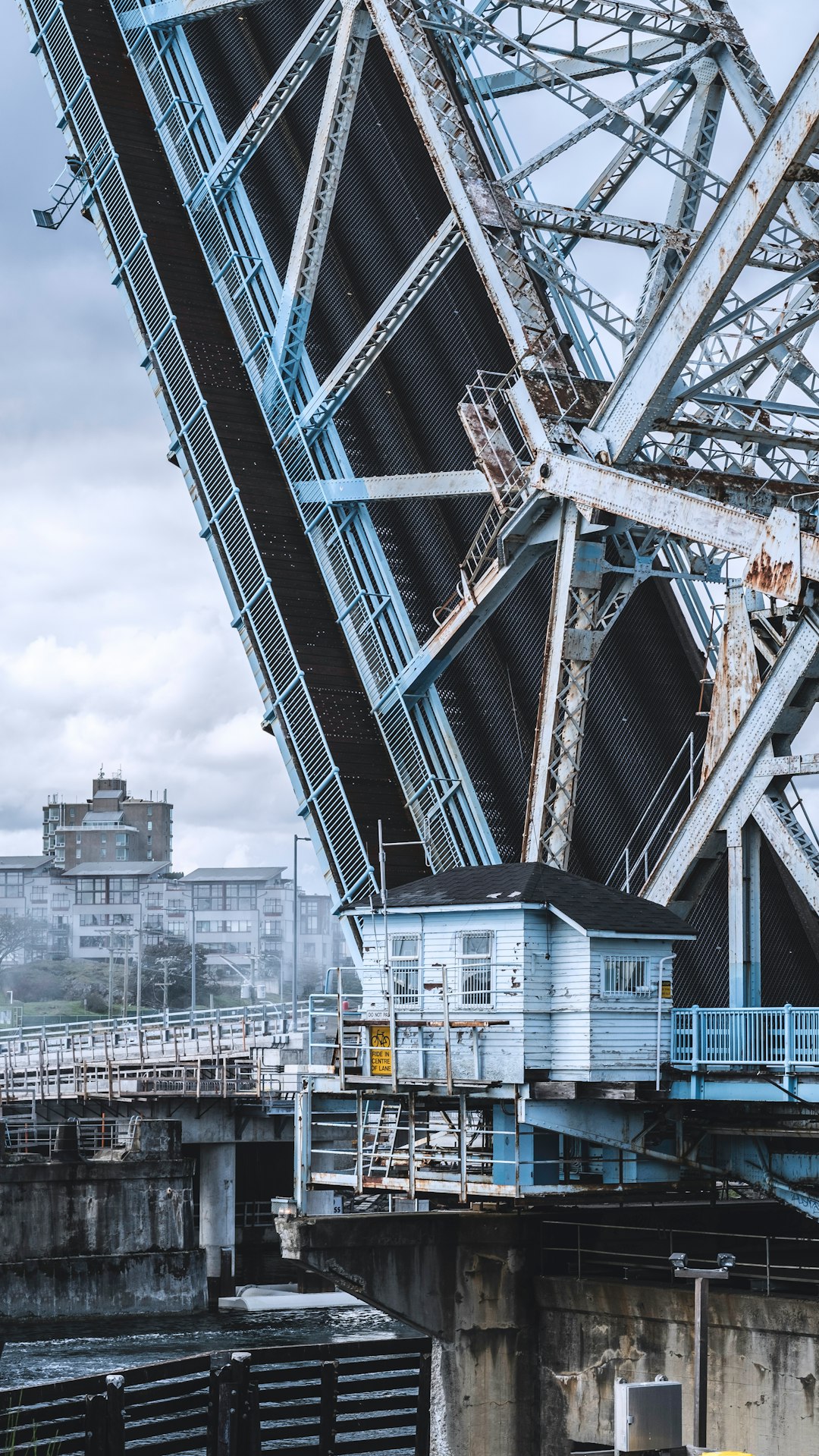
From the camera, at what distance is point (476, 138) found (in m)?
35.2

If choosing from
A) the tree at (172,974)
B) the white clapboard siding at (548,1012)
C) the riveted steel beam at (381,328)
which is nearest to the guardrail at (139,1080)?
the riveted steel beam at (381,328)

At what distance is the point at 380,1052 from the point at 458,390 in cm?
1505

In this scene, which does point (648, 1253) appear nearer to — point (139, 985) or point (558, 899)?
point (558, 899)

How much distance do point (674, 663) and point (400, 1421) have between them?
18510mm

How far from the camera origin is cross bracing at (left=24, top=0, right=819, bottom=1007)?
1040 inches

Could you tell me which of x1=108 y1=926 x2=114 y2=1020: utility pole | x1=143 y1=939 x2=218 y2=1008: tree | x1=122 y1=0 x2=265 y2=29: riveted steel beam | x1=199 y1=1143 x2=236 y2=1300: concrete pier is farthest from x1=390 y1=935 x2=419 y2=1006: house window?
x1=143 y1=939 x2=218 y2=1008: tree

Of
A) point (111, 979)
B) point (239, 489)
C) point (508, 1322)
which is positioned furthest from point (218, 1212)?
point (111, 979)

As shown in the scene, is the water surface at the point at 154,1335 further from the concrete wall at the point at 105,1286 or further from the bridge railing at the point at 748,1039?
the bridge railing at the point at 748,1039

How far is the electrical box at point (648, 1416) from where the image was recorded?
1340 centimetres

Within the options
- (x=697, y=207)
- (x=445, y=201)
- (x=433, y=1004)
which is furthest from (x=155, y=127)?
(x=433, y=1004)

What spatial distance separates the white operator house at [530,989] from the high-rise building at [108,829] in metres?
166

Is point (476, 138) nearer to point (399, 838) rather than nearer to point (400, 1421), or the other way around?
→ point (399, 838)

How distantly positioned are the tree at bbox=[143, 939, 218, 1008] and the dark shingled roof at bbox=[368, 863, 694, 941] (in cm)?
12465

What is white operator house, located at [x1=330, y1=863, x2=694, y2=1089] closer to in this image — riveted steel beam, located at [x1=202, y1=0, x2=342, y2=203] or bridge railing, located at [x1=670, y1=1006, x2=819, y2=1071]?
bridge railing, located at [x1=670, y1=1006, x2=819, y2=1071]
